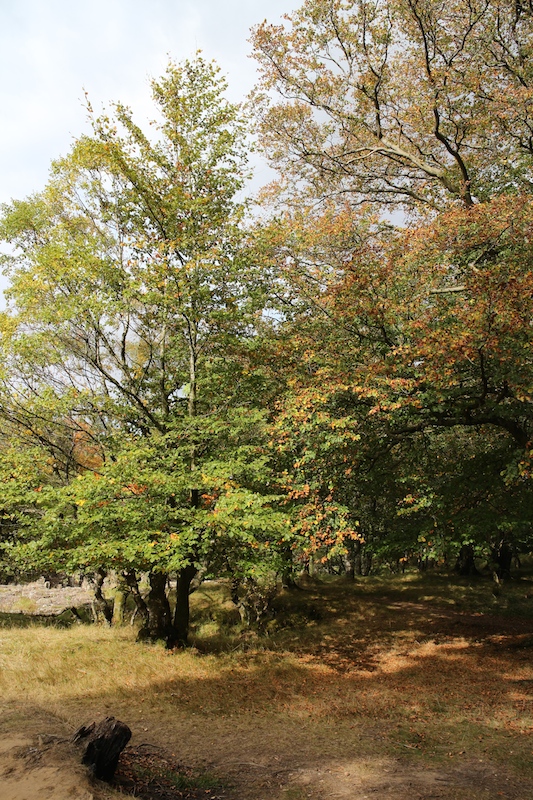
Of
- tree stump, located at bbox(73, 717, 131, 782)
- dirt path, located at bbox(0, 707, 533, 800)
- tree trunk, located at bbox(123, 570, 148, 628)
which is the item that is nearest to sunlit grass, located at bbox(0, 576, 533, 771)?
dirt path, located at bbox(0, 707, 533, 800)

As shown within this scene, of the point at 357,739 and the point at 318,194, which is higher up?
the point at 318,194

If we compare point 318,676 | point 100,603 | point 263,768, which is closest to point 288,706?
point 318,676

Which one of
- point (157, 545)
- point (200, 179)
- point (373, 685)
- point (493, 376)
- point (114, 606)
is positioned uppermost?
point (200, 179)

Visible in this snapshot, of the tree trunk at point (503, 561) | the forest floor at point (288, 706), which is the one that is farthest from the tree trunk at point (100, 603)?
the tree trunk at point (503, 561)

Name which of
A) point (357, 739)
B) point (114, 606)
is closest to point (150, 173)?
point (357, 739)

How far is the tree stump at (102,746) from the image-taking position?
555cm

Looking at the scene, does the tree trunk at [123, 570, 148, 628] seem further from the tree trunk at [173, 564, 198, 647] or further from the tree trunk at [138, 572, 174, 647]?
the tree trunk at [173, 564, 198, 647]

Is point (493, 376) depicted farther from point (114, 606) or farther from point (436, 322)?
point (114, 606)

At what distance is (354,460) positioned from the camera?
Answer: 12336 millimetres

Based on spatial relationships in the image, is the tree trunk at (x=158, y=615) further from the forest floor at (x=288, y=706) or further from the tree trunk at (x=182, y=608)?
the forest floor at (x=288, y=706)

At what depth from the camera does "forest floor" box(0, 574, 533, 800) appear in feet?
21.3

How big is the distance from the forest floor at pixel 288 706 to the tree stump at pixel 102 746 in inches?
8.2

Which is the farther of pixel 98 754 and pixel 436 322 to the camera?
pixel 436 322

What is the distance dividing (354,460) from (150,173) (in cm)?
981
